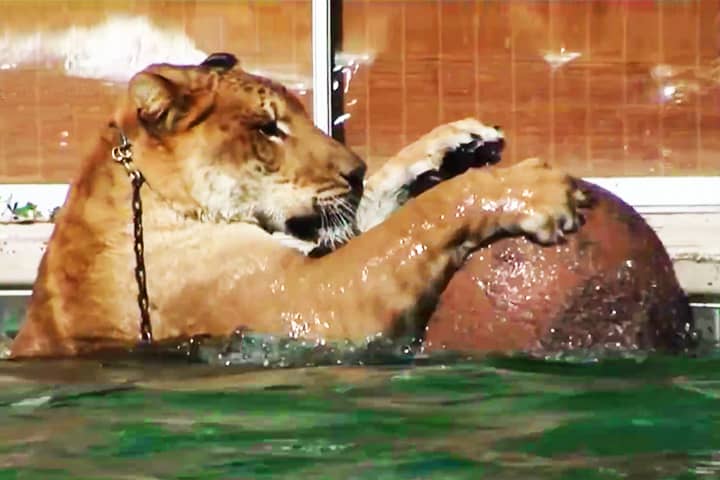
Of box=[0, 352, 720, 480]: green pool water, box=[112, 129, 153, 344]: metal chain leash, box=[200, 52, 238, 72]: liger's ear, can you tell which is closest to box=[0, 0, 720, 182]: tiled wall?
box=[200, 52, 238, 72]: liger's ear

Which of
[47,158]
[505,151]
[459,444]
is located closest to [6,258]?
[47,158]

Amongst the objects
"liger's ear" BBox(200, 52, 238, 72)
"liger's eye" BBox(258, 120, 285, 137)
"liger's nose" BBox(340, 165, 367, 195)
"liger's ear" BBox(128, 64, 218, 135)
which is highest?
"liger's ear" BBox(200, 52, 238, 72)

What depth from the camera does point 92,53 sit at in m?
9.91

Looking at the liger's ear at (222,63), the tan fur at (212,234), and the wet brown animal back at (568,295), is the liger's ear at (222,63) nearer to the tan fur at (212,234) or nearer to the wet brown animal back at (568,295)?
the tan fur at (212,234)

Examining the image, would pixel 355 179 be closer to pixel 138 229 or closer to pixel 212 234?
pixel 212 234

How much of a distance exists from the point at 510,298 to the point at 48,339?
1841 mm

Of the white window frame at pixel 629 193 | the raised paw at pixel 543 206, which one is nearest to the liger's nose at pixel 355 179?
the raised paw at pixel 543 206

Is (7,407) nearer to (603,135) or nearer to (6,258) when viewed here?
(6,258)

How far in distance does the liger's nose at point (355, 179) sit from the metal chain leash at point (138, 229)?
30.6 inches

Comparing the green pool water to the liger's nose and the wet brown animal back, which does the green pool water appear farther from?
the liger's nose

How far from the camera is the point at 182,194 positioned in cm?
695

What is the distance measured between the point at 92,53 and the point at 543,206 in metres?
4.32

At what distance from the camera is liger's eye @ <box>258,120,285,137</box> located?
23.2ft

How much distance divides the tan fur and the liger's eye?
1.0 inches
